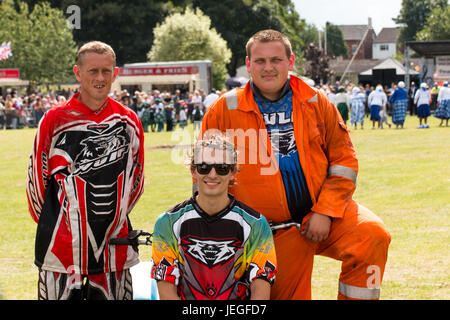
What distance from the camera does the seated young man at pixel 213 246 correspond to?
3.75 m

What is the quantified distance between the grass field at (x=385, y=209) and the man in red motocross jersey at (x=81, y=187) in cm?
229

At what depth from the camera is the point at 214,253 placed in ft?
12.3

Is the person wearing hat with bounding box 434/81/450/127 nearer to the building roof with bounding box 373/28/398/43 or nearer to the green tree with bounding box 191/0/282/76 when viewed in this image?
the green tree with bounding box 191/0/282/76

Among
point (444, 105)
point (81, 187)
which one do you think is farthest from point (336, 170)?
point (444, 105)

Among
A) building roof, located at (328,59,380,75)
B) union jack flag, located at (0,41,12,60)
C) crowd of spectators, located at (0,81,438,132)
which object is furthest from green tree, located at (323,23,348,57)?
crowd of spectators, located at (0,81,438,132)

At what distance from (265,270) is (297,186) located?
2.62 feet

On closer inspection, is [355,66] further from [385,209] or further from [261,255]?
[261,255]

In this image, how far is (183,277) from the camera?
3.81 m

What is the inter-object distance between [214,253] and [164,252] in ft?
0.93

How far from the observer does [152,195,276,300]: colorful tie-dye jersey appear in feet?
12.3

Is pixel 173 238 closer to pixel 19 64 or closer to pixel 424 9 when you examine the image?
pixel 19 64

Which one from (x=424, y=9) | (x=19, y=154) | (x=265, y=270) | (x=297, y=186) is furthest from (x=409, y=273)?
(x=424, y=9)

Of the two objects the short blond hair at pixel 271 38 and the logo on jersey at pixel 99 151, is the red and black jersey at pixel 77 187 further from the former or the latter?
the short blond hair at pixel 271 38

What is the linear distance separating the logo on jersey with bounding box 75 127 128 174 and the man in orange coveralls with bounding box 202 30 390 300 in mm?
573
